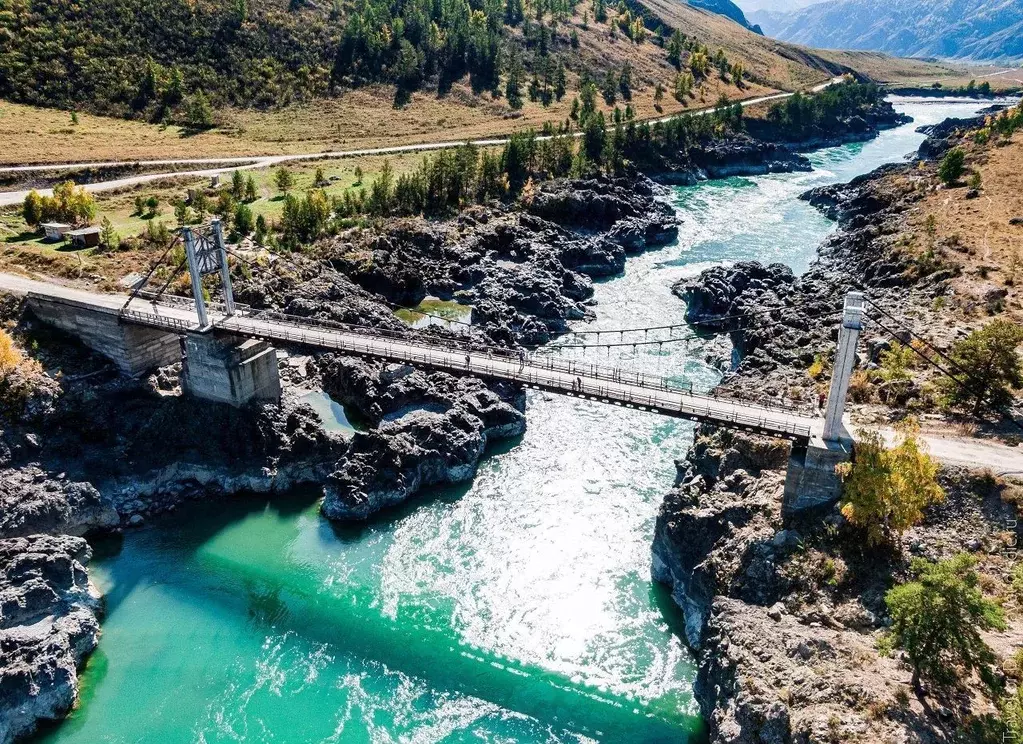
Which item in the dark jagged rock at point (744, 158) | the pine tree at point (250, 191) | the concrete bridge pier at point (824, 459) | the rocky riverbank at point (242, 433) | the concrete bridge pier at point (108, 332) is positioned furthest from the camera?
the dark jagged rock at point (744, 158)

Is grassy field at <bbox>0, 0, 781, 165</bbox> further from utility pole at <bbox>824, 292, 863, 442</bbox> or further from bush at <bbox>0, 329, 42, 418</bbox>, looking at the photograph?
utility pole at <bbox>824, 292, 863, 442</bbox>

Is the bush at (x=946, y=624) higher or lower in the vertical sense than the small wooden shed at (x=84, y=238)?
lower

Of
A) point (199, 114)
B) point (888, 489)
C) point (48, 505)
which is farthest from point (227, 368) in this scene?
point (199, 114)

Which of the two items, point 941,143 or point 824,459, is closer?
point 824,459

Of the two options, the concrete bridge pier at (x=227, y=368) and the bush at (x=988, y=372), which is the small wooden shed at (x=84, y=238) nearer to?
the concrete bridge pier at (x=227, y=368)

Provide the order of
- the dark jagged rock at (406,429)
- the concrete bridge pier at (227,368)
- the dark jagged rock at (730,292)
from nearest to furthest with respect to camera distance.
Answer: the dark jagged rock at (406,429) → the concrete bridge pier at (227,368) → the dark jagged rock at (730,292)

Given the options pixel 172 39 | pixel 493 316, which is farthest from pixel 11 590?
pixel 172 39

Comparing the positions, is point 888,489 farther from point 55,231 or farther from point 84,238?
point 55,231

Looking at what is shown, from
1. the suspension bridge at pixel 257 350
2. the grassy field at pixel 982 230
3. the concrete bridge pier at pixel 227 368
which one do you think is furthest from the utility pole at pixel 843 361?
the concrete bridge pier at pixel 227 368
